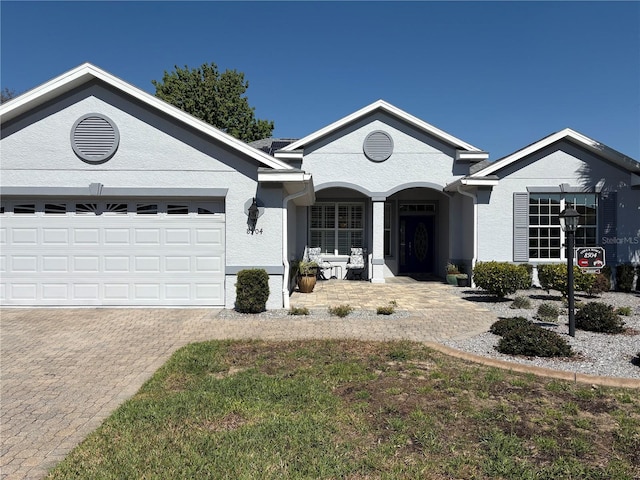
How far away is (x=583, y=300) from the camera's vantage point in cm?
1073

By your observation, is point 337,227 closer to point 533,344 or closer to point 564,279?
point 564,279

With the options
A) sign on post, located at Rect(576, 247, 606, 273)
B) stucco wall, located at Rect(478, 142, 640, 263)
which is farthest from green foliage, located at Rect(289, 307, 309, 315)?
stucco wall, located at Rect(478, 142, 640, 263)

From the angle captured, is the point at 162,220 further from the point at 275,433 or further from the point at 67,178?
the point at 275,433

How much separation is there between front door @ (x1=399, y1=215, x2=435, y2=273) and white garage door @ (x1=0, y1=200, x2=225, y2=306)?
9621 millimetres

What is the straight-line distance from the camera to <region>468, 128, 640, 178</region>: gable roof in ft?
41.1

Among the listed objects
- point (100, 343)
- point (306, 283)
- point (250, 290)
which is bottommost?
point (100, 343)

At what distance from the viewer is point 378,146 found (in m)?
14.6

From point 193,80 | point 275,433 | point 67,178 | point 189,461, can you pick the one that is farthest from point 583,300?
point 193,80

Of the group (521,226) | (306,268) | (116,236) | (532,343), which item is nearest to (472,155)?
(521,226)

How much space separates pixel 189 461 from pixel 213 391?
4.75 feet

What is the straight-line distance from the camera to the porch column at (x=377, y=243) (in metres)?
14.7

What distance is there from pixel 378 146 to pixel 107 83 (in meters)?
9.03

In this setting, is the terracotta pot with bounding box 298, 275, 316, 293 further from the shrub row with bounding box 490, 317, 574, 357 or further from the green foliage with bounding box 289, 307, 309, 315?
the shrub row with bounding box 490, 317, 574, 357

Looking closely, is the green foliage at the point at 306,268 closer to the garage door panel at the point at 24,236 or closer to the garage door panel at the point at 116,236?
the garage door panel at the point at 116,236
